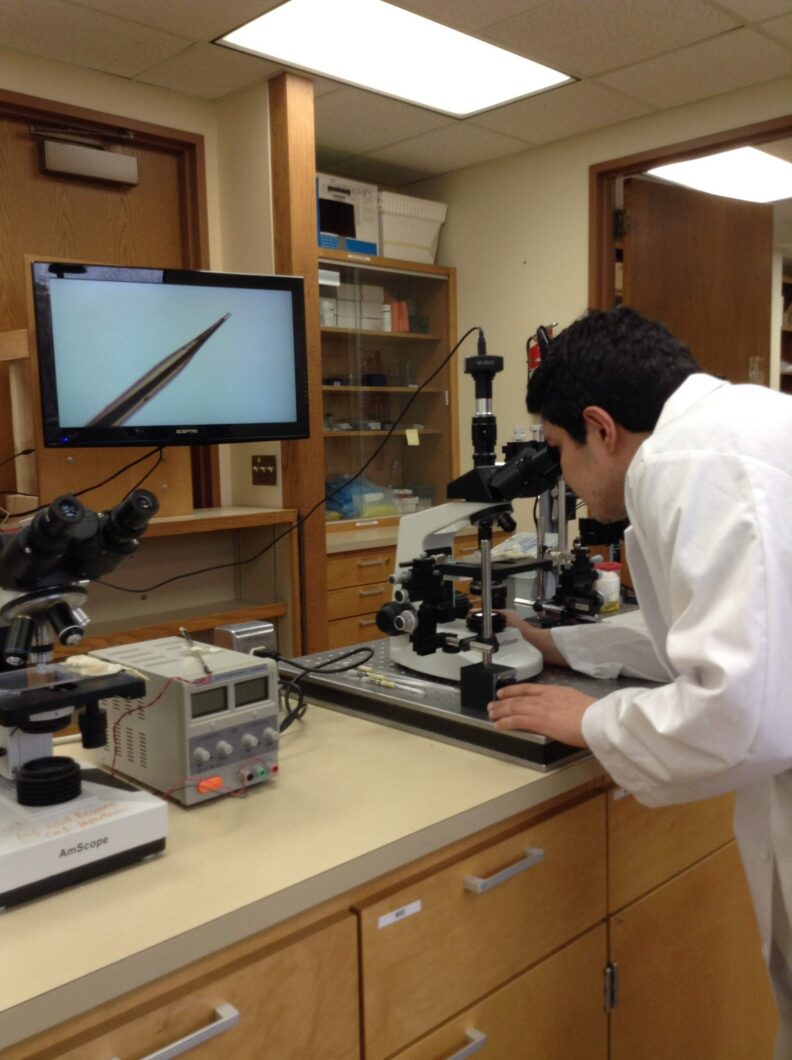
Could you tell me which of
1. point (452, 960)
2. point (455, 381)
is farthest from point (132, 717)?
point (455, 381)

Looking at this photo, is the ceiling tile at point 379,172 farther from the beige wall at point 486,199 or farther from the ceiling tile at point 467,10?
the ceiling tile at point 467,10

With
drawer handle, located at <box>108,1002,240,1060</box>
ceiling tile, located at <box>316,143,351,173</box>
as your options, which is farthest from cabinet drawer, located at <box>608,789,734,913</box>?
ceiling tile, located at <box>316,143,351,173</box>

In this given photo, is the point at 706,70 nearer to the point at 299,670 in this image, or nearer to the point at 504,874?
the point at 299,670

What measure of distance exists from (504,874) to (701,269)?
327cm

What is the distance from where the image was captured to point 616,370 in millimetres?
1188

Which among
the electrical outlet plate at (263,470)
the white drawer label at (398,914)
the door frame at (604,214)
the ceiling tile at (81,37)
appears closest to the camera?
the white drawer label at (398,914)

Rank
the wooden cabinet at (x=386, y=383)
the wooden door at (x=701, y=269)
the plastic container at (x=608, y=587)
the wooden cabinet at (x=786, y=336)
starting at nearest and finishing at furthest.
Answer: the plastic container at (x=608, y=587), the wooden door at (x=701, y=269), the wooden cabinet at (x=386, y=383), the wooden cabinet at (x=786, y=336)

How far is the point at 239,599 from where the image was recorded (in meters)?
3.31

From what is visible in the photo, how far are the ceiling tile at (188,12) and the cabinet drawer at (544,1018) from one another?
250 centimetres

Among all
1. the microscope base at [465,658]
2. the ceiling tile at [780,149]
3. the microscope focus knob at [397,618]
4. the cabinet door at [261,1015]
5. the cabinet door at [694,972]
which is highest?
the ceiling tile at [780,149]

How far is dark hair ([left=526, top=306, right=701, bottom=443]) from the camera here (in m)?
1.18

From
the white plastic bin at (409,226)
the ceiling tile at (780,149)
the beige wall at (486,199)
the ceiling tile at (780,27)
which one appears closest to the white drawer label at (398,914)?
the beige wall at (486,199)

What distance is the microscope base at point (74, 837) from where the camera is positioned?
2.91 feet

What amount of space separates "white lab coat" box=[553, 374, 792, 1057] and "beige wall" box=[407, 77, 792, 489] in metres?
2.84
